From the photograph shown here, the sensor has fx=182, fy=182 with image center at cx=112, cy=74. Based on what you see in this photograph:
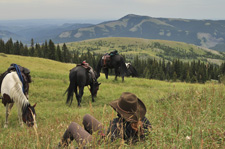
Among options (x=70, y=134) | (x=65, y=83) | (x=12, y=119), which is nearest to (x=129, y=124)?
(x=70, y=134)

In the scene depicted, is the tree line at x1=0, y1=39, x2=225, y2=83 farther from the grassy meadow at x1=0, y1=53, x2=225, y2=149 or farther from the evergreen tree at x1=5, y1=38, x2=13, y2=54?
the grassy meadow at x1=0, y1=53, x2=225, y2=149

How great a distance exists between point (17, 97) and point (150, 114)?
5.66 metres

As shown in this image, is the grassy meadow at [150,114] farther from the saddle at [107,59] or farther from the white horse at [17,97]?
the saddle at [107,59]

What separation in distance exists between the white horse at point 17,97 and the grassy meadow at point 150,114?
1.76 ft

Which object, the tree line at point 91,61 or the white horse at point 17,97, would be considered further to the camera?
the tree line at point 91,61

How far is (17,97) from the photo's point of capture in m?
→ 7.88

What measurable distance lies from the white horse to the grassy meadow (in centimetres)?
54

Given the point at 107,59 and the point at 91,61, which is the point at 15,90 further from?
the point at 91,61

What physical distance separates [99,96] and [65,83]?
596cm

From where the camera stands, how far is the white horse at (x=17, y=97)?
7.44m

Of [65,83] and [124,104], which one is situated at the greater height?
[124,104]

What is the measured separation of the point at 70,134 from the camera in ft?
13.9

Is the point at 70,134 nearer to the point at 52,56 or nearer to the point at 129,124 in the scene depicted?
the point at 129,124

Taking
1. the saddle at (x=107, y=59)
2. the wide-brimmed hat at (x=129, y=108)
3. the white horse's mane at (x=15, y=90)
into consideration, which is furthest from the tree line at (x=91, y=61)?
the wide-brimmed hat at (x=129, y=108)
